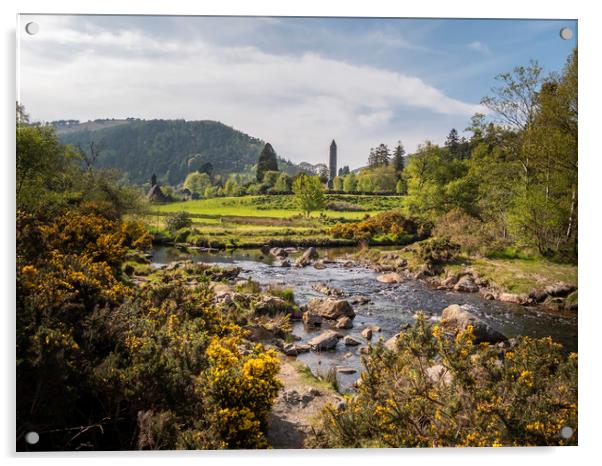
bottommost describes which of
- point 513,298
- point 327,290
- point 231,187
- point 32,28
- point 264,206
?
point 513,298

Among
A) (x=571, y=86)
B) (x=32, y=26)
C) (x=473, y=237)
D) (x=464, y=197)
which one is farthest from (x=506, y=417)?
(x=32, y=26)

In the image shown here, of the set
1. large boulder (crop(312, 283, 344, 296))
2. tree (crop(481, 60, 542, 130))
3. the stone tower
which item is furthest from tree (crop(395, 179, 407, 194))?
large boulder (crop(312, 283, 344, 296))

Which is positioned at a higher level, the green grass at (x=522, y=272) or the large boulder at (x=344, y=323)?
the green grass at (x=522, y=272)

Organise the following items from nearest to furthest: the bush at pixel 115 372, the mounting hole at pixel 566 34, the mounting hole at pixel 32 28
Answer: the bush at pixel 115 372 → the mounting hole at pixel 32 28 → the mounting hole at pixel 566 34

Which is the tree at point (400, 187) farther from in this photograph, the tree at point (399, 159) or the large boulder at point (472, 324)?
the large boulder at point (472, 324)

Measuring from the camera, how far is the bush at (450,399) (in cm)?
422

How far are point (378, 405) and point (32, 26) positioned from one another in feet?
17.6

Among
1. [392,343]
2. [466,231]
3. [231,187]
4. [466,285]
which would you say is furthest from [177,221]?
[466,285]

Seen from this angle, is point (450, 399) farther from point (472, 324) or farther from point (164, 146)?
point (164, 146)

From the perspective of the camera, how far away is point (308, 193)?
6094 millimetres

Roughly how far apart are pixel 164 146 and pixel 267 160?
1.29 meters

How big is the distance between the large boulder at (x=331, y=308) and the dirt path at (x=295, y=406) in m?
0.72

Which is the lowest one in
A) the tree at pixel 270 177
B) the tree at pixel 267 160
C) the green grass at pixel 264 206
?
the green grass at pixel 264 206

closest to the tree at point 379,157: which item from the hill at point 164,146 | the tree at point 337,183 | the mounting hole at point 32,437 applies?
the tree at point 337,183
